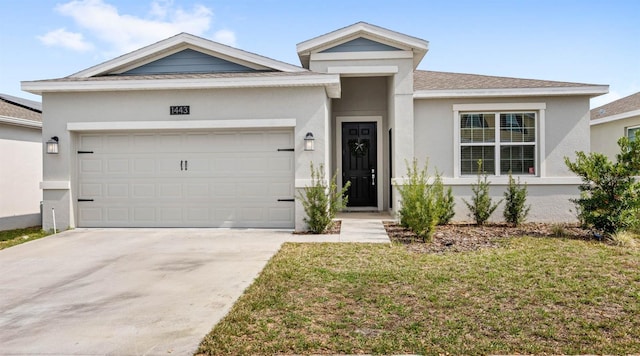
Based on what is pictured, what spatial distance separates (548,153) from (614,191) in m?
2.95

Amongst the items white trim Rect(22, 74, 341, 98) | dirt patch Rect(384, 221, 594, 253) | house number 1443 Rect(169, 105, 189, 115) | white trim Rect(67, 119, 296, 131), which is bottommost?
dirt patch Rect(384, 221, 594, 253)

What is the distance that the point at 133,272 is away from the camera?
20.5 ft

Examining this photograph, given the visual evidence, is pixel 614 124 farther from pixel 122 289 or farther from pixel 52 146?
pixel 52 146

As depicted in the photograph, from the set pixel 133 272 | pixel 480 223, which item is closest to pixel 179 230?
pixel 133 272

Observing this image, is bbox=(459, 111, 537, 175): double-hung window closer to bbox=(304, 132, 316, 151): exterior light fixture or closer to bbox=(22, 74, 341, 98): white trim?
bbox=(22, 74, 341, 98): white trim

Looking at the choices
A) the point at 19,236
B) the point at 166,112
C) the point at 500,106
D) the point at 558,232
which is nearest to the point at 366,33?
the point at 500,106

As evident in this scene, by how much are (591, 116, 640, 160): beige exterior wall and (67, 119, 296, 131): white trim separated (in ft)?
37.8

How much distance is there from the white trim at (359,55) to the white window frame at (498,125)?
187 cm

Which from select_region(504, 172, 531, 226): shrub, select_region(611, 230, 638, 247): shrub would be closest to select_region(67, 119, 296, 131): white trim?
select_region(504, 172, 531, 226): shrub

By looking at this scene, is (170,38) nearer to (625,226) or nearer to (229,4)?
(229,4)

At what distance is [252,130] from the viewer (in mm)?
9891

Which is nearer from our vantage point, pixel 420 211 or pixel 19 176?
pixel 420 211

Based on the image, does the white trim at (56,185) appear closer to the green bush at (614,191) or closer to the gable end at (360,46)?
the gable end at (360,46)

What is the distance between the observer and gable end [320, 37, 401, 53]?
11.3 meters
